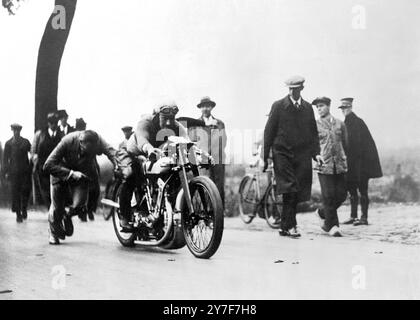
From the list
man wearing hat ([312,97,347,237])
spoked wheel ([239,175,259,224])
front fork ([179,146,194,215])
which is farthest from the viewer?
spoked wheel ([239,175,259,224])

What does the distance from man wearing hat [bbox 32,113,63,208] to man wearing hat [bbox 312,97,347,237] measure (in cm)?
262

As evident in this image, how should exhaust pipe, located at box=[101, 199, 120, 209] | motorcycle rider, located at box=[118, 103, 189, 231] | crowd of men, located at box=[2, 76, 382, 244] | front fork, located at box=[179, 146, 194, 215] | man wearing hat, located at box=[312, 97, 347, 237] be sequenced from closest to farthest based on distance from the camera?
front fork, located at box=[179, 146, 194, 215], motorcycle rider, located at box=[118, 103, 189, 231], exhaust pipe, located at box=[101, 199, 120, 209], crowd of men, located at box=[2, 76, 382, 244], man wearing hat, located at box=[312, 97, 347, 237]

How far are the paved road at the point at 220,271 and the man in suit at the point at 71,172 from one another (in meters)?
0.28

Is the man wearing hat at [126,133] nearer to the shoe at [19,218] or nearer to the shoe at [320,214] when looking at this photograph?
the shoe at [19,218]

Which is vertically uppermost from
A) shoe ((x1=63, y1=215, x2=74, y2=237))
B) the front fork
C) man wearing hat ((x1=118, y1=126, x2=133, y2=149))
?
man wearing hat ((x1=118, y1=126, x2=133, y2=149))

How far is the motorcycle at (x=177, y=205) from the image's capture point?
5.48 meters

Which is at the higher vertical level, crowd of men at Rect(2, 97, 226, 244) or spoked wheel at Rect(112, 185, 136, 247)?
crowd of men at Rect(2, 97, 226, 244)

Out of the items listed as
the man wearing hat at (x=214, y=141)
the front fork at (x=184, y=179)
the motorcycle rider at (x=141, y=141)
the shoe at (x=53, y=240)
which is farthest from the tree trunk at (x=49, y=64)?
the front fork at (x=184, y=179)

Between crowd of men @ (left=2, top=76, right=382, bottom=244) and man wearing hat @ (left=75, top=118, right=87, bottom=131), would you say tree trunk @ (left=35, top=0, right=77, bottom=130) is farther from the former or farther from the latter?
man wearing hat @ (left=75, top=118, right=87, bottom=131)

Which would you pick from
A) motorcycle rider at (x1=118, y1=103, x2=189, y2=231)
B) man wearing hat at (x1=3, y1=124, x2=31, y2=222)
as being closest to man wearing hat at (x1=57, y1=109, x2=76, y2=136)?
man wearing hat at (x1=3, y1=124, x2=31, y2=222)

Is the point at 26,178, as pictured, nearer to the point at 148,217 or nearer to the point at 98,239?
the point at 98,239

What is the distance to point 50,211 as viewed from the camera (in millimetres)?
6367

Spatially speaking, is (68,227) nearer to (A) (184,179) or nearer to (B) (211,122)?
(A) (184,179)

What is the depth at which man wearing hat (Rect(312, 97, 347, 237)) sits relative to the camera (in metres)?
6.51
